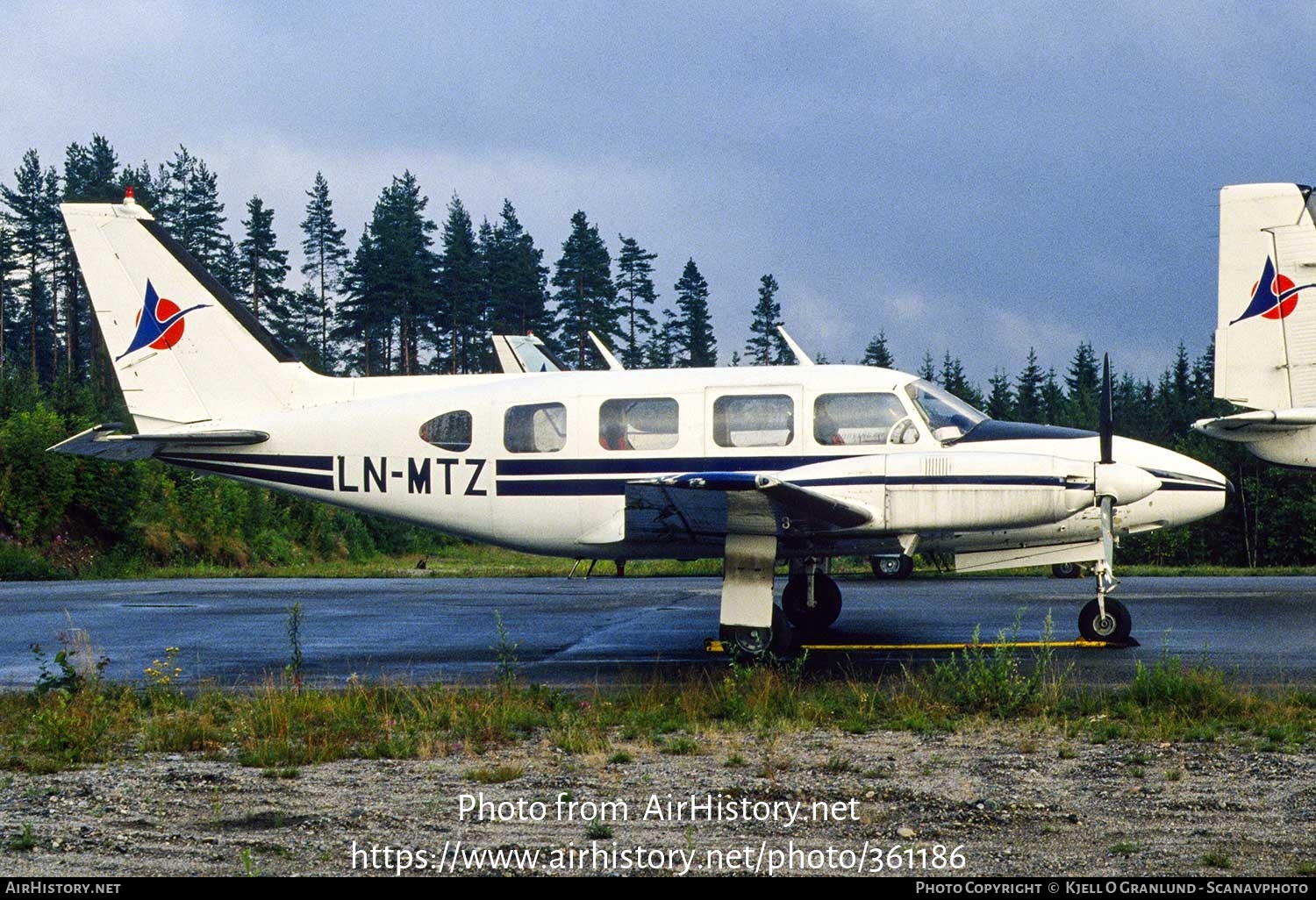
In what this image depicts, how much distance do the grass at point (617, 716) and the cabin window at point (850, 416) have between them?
324cm

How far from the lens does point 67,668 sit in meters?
9.90

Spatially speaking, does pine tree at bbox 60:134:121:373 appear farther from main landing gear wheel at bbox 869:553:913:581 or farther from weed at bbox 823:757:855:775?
weed at bbox 823:757:855:775

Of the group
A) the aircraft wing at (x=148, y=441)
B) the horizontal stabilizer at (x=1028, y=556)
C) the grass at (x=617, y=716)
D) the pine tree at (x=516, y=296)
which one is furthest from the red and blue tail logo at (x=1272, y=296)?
the pine tree at (x=516, y=296)

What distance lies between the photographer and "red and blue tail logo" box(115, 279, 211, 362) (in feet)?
47.4

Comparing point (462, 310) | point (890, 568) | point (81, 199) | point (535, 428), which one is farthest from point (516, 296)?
point (535, 428)

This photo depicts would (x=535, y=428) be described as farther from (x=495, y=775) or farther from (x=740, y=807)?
(x=740, y=807)

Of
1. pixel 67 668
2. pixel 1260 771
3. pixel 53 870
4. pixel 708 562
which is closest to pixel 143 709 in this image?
pixel 67 668

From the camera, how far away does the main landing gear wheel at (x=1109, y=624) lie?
12.2m

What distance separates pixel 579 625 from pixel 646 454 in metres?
3.58

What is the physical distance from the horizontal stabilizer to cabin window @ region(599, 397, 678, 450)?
3.41 metres

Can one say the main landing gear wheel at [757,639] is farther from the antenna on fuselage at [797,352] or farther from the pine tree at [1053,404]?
the pine tree at [1053,404]
